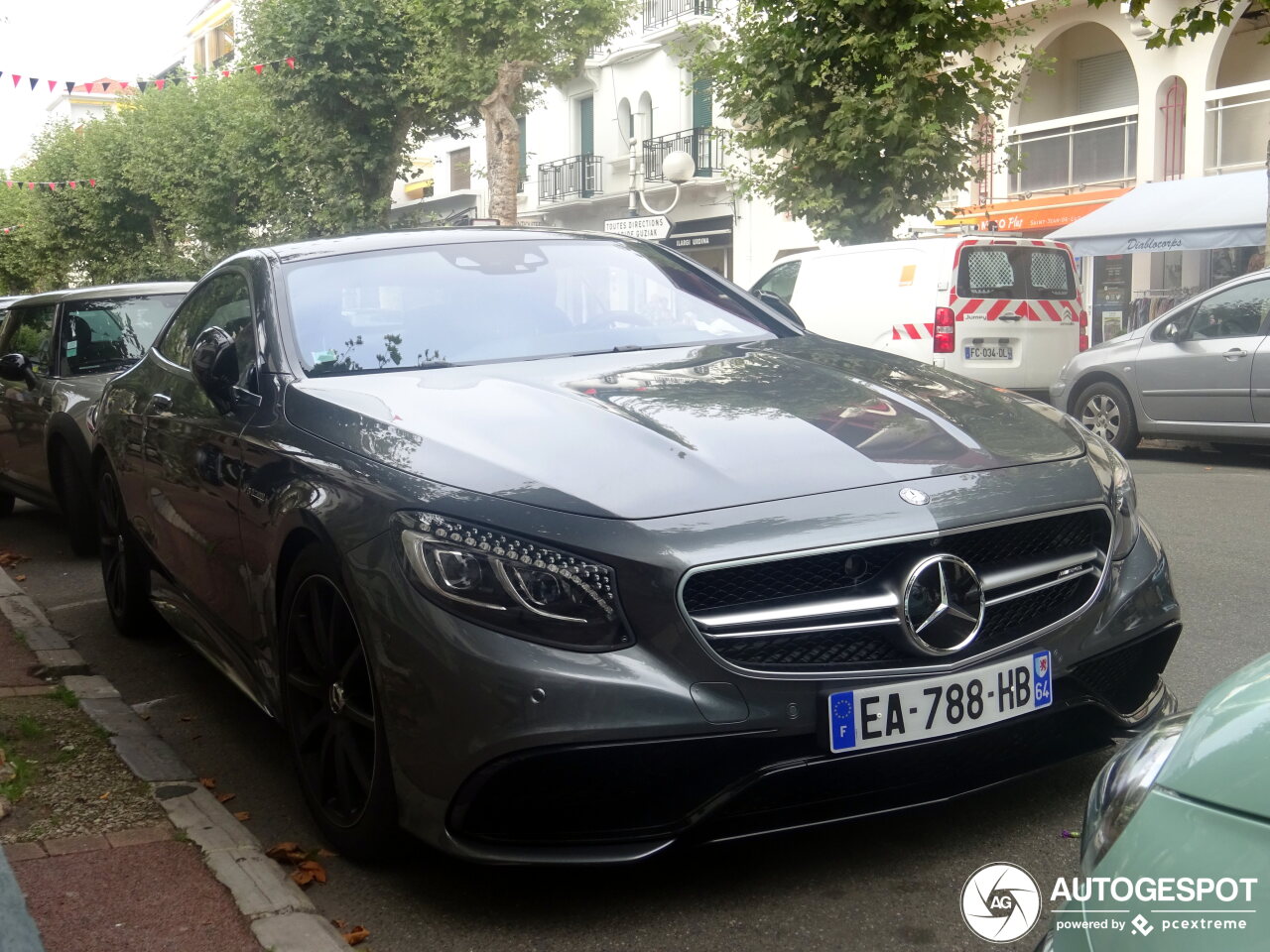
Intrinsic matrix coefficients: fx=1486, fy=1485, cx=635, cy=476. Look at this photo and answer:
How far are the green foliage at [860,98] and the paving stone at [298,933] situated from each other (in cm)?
1536

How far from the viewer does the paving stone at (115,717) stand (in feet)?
15.4

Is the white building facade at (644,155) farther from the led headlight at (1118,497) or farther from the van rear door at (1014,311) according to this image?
the led headlight at (1118,497)

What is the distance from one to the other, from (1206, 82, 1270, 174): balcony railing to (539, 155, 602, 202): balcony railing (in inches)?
730

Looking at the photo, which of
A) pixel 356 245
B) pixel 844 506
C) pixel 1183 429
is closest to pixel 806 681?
pixel 844 506

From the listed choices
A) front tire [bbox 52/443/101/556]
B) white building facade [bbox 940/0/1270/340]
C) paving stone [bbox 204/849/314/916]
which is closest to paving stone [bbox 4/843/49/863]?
paving stone [bbox 204/849/314/916]

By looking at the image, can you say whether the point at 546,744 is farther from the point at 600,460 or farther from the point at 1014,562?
the point at 1014,562

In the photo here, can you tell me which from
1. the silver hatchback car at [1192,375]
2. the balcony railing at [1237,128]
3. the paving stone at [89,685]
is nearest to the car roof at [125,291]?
the paving stone at [89,685]

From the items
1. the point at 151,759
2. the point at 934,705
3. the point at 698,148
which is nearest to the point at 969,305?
the point at 151,759

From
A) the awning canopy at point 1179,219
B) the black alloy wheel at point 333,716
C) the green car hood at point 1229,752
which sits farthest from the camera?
the awning canopy at point 1179,219

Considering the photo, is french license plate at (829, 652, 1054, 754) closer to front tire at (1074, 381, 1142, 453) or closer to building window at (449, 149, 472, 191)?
front tire at (1074, 381, 1142, 453)

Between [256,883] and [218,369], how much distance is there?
5.32ft

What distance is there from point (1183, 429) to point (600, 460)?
32.2 ft

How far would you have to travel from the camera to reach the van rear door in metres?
13.8

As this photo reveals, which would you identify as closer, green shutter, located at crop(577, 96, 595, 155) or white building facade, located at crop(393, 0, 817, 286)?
white building facade, located at crop(393, 0, 817, 286)
